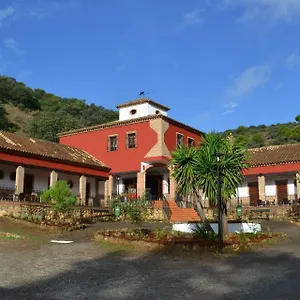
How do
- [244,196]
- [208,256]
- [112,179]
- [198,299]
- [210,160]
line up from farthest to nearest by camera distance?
[244,196]
[112,179]
[210,160]
[208,256]
[198,299]

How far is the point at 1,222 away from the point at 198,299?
14289 mm

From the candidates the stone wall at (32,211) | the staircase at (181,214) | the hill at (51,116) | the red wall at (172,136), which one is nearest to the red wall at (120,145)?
the red wall at (172,136)

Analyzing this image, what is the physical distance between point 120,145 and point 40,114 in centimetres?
4393

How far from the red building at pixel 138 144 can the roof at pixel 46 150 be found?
4.00 feet

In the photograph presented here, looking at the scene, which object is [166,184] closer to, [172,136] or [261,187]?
[172,136]

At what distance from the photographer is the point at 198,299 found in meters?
7.61

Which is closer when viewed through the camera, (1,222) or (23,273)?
(23,273)

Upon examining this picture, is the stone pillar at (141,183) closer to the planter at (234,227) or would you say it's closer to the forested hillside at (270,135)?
the planter at (234,227)

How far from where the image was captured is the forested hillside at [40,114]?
55375mm

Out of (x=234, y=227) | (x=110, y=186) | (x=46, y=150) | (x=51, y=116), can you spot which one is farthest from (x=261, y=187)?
(x=51, y=116)

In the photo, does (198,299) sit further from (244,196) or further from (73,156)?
(244,196)

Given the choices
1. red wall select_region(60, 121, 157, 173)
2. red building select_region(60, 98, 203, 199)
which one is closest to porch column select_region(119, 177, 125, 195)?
red building select_region(60, 98, 203, 199)

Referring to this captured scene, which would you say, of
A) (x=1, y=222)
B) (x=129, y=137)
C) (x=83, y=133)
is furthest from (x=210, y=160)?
(x=83, y=133)

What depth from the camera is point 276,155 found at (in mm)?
35250
